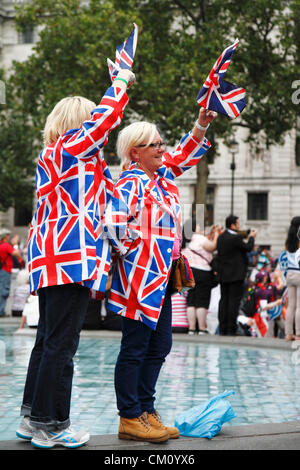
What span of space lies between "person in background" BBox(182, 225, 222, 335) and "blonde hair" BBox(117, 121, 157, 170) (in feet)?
26.0

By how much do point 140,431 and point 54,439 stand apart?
489 mm

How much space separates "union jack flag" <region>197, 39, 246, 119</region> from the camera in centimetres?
439

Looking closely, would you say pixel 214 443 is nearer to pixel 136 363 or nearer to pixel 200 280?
pixel 136 363

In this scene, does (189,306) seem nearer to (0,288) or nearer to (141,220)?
(0,288)

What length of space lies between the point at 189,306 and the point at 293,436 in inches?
321

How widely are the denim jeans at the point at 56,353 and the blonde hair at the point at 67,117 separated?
2.70ft

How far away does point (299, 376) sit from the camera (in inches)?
306

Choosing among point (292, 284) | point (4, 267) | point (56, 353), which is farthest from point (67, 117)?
point (4, 267)

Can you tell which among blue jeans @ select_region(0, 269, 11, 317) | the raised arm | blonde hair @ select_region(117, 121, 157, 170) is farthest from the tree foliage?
blonde hair @ select_region(117, 121, 157, 170)

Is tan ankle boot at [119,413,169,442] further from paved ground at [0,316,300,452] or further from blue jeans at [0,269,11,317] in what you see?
blue jeans at [0,269,11,317]

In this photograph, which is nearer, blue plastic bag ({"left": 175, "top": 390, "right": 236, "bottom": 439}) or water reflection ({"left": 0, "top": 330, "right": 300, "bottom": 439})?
blue plastic bag ({"left": 175, "top": 390, "right": 236, "bottom": 439})

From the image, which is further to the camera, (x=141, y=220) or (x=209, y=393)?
(x=209, y=393)

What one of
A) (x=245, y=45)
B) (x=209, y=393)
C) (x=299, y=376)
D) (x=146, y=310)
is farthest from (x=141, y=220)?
(x=245, y=45)

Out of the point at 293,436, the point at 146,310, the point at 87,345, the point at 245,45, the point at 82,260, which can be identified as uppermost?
the point at 245,45
